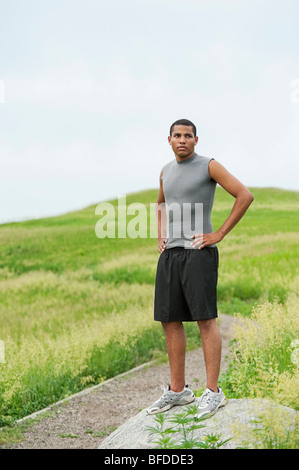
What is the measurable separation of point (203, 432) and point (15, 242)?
38.5 m

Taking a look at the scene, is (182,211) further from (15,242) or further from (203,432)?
(15,242)

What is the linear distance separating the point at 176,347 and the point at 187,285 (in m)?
0.77

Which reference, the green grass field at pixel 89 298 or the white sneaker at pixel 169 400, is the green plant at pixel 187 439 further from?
the green grass field at pixel 89 298

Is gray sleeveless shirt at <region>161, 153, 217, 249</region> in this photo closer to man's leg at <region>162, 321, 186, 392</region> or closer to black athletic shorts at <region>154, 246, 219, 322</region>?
→ black athletic shorts at <region>154, 246, 219, 322</region>

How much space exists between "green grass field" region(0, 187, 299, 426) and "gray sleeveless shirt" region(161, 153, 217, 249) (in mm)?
3883

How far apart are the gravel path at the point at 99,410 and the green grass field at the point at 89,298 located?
1.13ft

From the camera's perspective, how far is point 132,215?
Answer: 56.3 m

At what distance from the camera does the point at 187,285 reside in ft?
19.0

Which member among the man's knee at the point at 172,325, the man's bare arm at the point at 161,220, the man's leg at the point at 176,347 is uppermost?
the man's bare arm at the point at 161,220

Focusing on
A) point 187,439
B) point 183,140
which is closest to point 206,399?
point 187,439

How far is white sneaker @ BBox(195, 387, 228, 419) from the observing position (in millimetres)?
5718

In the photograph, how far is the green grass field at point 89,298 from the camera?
379 inches

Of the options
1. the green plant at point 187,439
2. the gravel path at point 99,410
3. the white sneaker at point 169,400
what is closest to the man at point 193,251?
the green plant at point 187,439

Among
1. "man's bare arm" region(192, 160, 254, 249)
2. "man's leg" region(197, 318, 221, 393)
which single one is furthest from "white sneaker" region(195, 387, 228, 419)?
"man's bare arm" region(192, 160, 254, 249)
